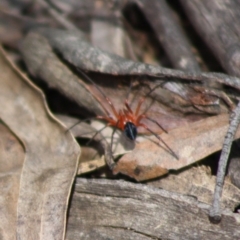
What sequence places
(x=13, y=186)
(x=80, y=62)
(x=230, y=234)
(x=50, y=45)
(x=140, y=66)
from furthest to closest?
(x=50, y=45) < (x=80, y=62) < (x=140, y=66) < (x=13, y=186) < (x=230, y=234)

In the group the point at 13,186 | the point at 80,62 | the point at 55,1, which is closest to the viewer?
the point at 13,186

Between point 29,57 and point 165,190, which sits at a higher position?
point 165,190

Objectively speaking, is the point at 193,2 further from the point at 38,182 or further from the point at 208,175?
the point at 38,182

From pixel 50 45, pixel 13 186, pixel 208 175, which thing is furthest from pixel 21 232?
pixel 50 45

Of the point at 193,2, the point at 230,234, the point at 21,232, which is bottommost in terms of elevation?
the point at 21,232

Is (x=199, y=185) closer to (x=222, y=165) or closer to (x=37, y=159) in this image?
(x=222, y=165)

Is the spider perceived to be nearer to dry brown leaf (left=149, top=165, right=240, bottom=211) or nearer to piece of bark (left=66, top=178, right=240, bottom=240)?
dry brown leaf (left=149, top=165, right=240, bottom=211)

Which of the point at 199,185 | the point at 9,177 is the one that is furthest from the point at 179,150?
the point at 9,177
